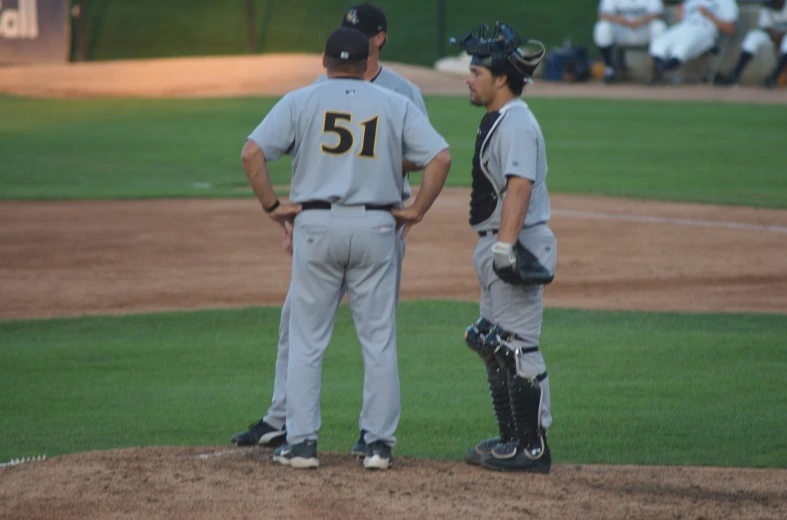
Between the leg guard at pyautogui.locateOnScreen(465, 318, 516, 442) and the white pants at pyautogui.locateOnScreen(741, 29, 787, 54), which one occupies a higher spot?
the white pants at pyautogui.locateOnScreen(741, 29, 787, 54)

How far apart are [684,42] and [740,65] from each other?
158cm

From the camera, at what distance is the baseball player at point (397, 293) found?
5.30 meters

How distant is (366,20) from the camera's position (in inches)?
218

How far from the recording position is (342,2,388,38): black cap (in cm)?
553

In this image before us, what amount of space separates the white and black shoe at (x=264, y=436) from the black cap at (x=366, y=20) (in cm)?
182

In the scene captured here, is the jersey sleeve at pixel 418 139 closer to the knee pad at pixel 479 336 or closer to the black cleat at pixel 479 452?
the knee pad at pixel 479 336

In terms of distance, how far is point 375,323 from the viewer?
5023 millimetres

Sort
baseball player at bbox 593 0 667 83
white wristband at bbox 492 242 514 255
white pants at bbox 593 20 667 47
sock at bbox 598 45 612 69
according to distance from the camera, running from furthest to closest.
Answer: sock at bbox 598 45 612 69
baseball player at bbox 593 0 667 83
white pants at bbox 593 20 667 47
white wristband at bbox 492 242 514 255

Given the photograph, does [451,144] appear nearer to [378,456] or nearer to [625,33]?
[625,33]

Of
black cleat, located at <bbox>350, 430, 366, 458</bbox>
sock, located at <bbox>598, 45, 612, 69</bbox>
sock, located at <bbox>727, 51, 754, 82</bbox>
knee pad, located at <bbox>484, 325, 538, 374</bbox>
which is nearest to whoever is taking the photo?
knee pad, located at <bbox>484, 325, 538, 374</bbox>

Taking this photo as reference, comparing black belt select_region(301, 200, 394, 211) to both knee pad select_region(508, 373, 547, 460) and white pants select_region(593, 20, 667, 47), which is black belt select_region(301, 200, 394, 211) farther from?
white pants select_region(593, 20, 667, 47)

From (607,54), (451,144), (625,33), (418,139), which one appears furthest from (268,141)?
(607,54)

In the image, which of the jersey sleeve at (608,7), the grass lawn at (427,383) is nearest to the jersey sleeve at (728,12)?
the jersey sleeve at (608,7)

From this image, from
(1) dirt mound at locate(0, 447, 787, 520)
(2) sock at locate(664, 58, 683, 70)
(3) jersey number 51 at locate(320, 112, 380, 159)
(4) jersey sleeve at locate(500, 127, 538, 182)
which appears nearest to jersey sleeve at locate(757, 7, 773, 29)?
(2) sock at locate(664, 58, 683, 70)
